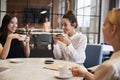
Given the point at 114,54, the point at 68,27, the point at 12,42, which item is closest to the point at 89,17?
the point at 68,27

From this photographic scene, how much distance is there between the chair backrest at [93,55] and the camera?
2721mm

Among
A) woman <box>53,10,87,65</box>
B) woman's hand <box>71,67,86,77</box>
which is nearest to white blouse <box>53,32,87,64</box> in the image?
woman <box>53,10,87,65</box>

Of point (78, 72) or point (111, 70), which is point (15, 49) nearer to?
point (78, 72)

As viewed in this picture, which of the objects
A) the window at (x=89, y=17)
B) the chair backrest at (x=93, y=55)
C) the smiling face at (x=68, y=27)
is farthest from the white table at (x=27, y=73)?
the window at (x=89, y=17)

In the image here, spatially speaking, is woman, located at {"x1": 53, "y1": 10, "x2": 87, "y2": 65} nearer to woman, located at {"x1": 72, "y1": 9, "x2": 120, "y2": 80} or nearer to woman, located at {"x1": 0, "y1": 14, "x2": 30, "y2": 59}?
woman, located at {"x1": 0, "y1": 14, "x2": 30, "y2": 59}

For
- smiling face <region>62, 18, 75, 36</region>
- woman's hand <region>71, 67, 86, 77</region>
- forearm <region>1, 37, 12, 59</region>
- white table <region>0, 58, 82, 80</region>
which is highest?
smiling face <region>62, 18, 75, 36</region>

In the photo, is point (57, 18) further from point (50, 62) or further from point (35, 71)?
point (35, 71)

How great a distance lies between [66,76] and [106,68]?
0.62 m

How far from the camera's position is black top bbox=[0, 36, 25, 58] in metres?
2.51

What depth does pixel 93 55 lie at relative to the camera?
2.73 meters

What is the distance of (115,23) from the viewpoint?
0.98 meters

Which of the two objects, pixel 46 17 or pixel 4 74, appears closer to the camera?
pixel 4 74

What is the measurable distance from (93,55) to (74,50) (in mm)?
554

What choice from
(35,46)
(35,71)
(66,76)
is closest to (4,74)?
(35,71)
